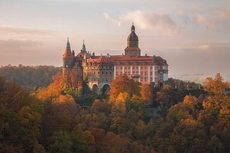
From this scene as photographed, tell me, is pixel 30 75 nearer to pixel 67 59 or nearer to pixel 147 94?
pixel 67 59

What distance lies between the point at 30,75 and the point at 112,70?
39201mm

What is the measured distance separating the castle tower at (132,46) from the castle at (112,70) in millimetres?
2542

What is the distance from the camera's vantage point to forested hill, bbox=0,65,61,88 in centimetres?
10564

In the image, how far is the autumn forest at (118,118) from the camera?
37.9 metres

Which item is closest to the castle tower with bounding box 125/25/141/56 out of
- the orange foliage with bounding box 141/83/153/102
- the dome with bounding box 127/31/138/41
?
the dome with bounding box 127/31/138/41

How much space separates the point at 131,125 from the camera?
58.8m

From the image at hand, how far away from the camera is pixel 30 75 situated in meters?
110

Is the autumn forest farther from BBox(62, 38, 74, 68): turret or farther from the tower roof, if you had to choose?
the tower roof

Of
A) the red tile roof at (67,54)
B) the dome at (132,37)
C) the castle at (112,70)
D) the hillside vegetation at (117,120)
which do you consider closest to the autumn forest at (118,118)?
the hillside vegetation at (117,120)

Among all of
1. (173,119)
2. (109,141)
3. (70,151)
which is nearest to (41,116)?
(70,151)

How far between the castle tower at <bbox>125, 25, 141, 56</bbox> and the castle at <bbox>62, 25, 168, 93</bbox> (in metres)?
2.54


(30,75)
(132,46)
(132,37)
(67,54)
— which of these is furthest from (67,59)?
(30,75)

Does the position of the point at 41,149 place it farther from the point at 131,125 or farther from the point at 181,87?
the point at 181,87

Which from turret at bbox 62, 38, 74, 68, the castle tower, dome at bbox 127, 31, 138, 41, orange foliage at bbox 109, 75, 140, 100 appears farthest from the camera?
dome at bbox 127, 31, 138, 41
